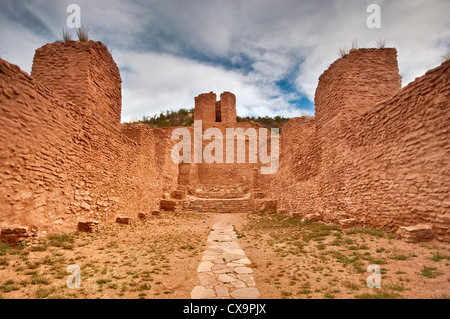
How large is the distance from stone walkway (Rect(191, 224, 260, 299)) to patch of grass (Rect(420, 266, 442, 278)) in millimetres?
2428

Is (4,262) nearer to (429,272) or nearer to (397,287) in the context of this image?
(397,287)

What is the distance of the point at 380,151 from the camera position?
6.52 metres

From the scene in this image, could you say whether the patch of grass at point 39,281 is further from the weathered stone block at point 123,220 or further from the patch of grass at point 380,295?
Answer: the weathered stone block at point 123,220

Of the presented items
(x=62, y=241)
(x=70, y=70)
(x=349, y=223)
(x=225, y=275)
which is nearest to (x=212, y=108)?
(x=70, y=70)

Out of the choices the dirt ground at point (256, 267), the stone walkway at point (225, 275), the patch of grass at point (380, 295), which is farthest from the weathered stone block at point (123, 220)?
the patch of grass at point (380, 295)

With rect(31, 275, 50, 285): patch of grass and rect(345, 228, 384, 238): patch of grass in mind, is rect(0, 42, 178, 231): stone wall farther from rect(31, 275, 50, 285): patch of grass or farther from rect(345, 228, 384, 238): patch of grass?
rect(345, 228, 384, 238): patch of grass

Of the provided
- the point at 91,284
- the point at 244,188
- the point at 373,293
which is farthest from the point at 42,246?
the point at 244,188

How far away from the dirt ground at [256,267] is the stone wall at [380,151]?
906 millimetres

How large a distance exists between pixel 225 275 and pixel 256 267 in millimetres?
829

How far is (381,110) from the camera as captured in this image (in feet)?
21.6

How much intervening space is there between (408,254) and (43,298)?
5.75 metres

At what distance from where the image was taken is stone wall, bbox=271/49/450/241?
15.7 ft

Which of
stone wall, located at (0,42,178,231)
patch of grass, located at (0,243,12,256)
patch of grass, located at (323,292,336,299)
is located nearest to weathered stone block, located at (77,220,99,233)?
stone wall, located at (0,42,178,231)

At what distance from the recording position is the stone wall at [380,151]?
15.7ft
